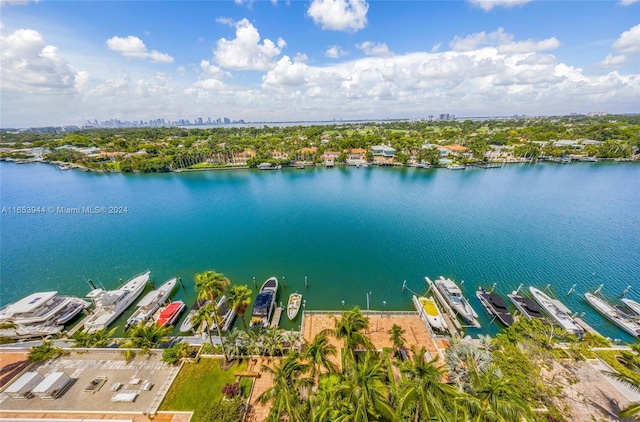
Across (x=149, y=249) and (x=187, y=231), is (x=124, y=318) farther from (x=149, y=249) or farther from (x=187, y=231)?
(x=187, y=231)

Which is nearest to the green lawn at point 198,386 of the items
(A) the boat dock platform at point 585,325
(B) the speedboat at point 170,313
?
(B) the speedboat at point 170,313

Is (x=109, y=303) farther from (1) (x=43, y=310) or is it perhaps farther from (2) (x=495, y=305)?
(2) (x=495, y=305)

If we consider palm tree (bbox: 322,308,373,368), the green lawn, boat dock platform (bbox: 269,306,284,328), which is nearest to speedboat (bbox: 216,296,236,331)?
boat dock platform (bbox: 269,306,284,328)

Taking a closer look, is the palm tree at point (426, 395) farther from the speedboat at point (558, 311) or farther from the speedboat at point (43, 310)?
the speedboat at point (43, 310)

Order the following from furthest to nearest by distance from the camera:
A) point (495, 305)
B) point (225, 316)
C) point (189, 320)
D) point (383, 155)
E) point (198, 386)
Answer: point (383, 155)
point (495, 305)
point (225, 316)
point (189, 320)
point (198, 386)

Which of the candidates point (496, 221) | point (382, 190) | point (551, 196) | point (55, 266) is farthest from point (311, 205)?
point (551, 196)

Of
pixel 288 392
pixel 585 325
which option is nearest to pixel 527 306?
pixel 585 325

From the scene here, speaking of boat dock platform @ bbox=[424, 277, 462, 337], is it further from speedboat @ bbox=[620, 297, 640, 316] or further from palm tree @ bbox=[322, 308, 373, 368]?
speedboat @ bbox=[620, 297, 640, 316]
